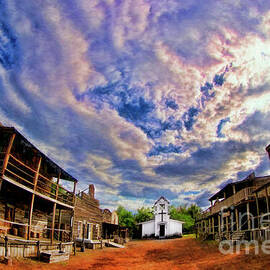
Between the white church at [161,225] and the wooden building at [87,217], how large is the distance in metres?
19.3

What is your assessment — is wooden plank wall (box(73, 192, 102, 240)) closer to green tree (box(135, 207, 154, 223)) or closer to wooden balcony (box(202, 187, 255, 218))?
wooden balcony (box(202, 187, 255, 218))

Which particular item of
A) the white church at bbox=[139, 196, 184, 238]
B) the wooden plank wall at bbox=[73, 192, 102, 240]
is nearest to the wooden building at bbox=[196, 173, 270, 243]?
the wooden plank wall at bbox=[73, 192, 102, 240]

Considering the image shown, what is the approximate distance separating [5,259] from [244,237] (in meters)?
18.6

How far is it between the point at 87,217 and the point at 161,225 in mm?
25757

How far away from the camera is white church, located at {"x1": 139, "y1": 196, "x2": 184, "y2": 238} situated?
168ft

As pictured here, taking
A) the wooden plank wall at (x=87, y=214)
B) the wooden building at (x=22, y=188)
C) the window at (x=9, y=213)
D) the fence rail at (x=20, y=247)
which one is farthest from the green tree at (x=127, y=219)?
the fence rail at (x=20, y=247)

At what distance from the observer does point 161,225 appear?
171ft

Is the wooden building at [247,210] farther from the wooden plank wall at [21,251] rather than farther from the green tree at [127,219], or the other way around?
the green tree at [127,219]

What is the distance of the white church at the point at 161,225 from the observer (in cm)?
5125

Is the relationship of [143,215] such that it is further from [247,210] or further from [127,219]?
[247,210]

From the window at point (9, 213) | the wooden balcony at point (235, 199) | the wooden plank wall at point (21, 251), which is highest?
the wooden balcony at point (235, 199)

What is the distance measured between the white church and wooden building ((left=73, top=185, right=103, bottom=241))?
19278mm

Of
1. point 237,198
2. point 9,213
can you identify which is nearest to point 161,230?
point 237,198

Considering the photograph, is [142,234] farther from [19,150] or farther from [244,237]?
[19,150]
